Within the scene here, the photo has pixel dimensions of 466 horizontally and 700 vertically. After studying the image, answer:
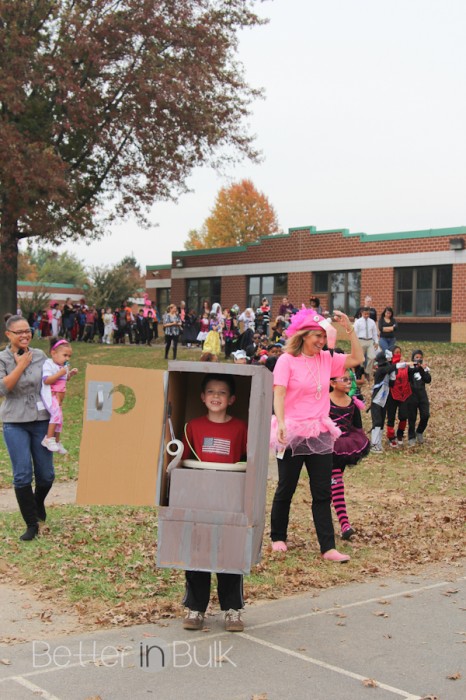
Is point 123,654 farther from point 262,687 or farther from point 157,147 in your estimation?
point 157,147

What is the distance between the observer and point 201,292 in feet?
139

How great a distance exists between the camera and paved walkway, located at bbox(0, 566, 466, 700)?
4410 millimetres

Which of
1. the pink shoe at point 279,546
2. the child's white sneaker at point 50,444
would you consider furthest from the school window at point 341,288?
the child's white sneaker at point 50,444

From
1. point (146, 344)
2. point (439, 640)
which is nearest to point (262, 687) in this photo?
point (439, 640)

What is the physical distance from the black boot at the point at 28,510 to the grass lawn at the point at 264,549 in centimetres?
10

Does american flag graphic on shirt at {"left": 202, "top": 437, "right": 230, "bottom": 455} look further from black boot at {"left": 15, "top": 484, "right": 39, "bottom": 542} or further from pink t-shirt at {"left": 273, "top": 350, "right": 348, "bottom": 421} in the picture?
black boot at {"left": 15, "top": 484, "right": 39, "bottom": 542}

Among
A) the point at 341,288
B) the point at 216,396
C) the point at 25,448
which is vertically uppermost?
the point at 341,288

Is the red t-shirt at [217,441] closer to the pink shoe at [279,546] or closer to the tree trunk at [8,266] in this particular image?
the pink shoe at [279,546]

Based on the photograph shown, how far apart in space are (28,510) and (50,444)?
0.61 meters

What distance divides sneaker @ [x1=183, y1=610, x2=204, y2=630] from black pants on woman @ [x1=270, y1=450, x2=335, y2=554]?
1.95m

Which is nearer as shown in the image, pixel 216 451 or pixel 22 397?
pixel 216 451

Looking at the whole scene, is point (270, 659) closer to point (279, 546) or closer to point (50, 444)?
point (279, 546)

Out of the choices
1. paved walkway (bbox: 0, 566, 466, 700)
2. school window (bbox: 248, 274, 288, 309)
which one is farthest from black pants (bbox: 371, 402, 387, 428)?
school window (bbox: 248, 274, 288, 309)

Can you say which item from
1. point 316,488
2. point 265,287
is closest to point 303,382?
point 316,488
